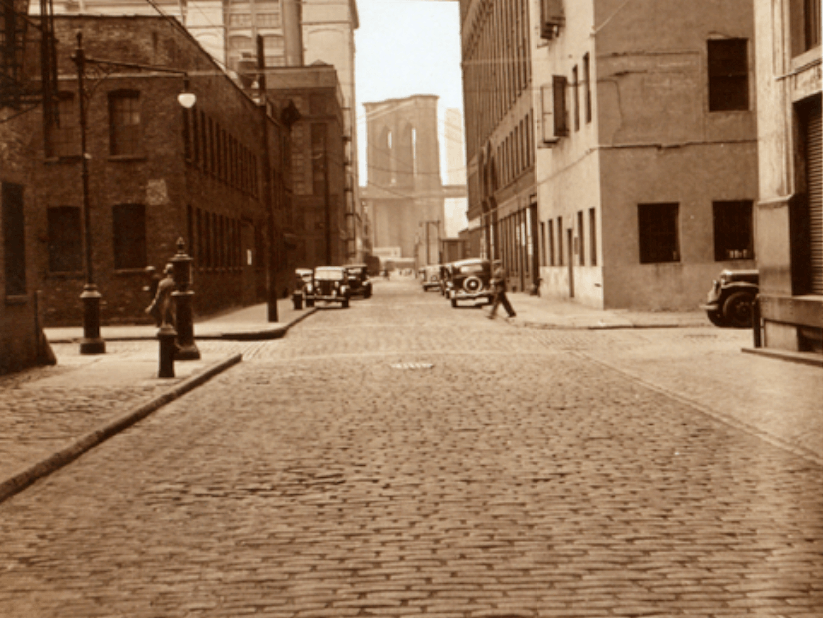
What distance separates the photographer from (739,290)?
23.8m

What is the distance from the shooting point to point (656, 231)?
31.6 meters

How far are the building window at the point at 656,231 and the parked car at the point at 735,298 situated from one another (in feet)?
24.9

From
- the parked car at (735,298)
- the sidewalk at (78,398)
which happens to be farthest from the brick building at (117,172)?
the parked car at (735,298)

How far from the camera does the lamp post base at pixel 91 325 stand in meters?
21.5

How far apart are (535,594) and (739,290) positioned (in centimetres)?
1956

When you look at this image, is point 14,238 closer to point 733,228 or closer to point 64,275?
point 64,275

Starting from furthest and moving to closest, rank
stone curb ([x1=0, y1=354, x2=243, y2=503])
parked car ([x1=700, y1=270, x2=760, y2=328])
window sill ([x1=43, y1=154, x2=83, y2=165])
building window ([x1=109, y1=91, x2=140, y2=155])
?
building window ([x1=109, y1=91, x2=140, y2=155]), window sill ([x1=43, y1=154, x2=83, y2=165]), parked car ([x1=700, y1=270, x2=760, y2=328]), stone curb ([x1=0, y1=354, x2=243, y2=503])

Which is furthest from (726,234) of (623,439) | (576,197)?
(623,439)

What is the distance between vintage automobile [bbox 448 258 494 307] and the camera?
4047cm

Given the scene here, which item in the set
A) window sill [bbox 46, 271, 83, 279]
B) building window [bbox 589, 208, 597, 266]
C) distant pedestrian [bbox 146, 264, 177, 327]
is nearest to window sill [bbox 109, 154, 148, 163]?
window sill [bbox 46, 271, 83, 279]

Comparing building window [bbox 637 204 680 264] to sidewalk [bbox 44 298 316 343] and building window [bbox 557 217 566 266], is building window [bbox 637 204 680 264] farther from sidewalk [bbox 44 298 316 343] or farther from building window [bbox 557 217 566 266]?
sidewalk [bbox 44 298 316 343]

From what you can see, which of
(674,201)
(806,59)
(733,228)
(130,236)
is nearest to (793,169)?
(806,59)

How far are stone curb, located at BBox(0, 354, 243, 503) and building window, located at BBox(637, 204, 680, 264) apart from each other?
17887 millimetres

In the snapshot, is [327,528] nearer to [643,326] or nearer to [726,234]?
[643,326]
